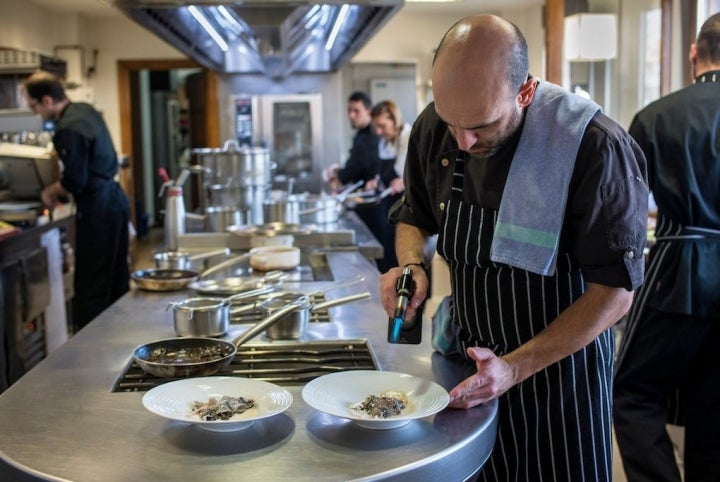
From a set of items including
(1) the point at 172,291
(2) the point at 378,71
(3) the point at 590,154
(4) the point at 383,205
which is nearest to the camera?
(3) the point at 590,154

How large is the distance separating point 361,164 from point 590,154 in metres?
4.40

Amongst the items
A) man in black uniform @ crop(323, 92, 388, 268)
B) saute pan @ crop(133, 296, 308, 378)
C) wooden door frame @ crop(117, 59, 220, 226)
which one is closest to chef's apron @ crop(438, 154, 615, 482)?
saute pan @ crop(133, 296, 308, 378)

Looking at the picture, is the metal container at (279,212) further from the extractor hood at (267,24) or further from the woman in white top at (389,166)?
the woman in white top at (389,166)

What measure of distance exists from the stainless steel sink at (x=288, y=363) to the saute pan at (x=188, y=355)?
1.5 inches

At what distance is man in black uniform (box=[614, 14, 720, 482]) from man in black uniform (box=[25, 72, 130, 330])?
2.99 meters

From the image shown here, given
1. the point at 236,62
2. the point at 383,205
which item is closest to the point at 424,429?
the point at 383,205

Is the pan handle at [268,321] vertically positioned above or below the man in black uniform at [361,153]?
below

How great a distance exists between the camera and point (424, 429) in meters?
1.32

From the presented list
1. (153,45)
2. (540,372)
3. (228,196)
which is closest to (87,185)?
(228,196)

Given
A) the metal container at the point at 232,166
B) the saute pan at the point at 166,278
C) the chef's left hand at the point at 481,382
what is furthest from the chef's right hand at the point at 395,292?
the metal container at the point at 232,166

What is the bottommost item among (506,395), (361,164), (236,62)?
(506,395)

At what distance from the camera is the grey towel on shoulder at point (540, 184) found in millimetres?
1479

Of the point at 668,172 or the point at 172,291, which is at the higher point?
the point at 668,172

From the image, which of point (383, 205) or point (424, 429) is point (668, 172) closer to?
point (424, 429)
